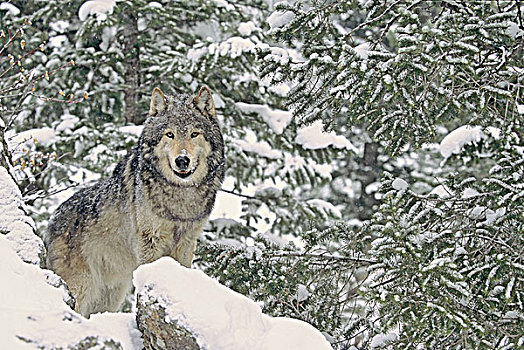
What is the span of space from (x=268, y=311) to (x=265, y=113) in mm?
4790

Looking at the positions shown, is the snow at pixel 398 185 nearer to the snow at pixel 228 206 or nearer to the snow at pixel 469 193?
the snow at pixel 469 193

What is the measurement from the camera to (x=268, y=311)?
6.96m

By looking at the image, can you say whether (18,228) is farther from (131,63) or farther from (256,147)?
(131,63)

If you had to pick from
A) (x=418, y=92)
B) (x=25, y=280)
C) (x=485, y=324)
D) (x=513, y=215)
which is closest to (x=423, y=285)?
(x=485, y=324)

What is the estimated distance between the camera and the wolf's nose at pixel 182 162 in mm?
5984

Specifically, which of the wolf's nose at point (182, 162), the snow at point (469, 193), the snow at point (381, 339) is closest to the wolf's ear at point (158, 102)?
the wolf's nose at point (182, 162)

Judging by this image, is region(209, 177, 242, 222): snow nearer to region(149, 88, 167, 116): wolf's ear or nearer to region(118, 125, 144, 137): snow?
region(118, 125, 144, 137): snow

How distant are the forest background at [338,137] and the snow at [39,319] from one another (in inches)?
87.9

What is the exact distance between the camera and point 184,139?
610 cm

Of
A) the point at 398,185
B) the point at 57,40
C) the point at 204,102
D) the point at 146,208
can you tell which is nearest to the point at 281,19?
the point at 204,102

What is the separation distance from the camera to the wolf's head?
6102 mm

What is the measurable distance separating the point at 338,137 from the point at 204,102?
4855mm

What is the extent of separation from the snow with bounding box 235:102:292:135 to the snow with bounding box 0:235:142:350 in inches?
274

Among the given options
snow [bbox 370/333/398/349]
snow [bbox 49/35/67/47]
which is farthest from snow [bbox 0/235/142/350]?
snow [bbox 49/35/67/47]
